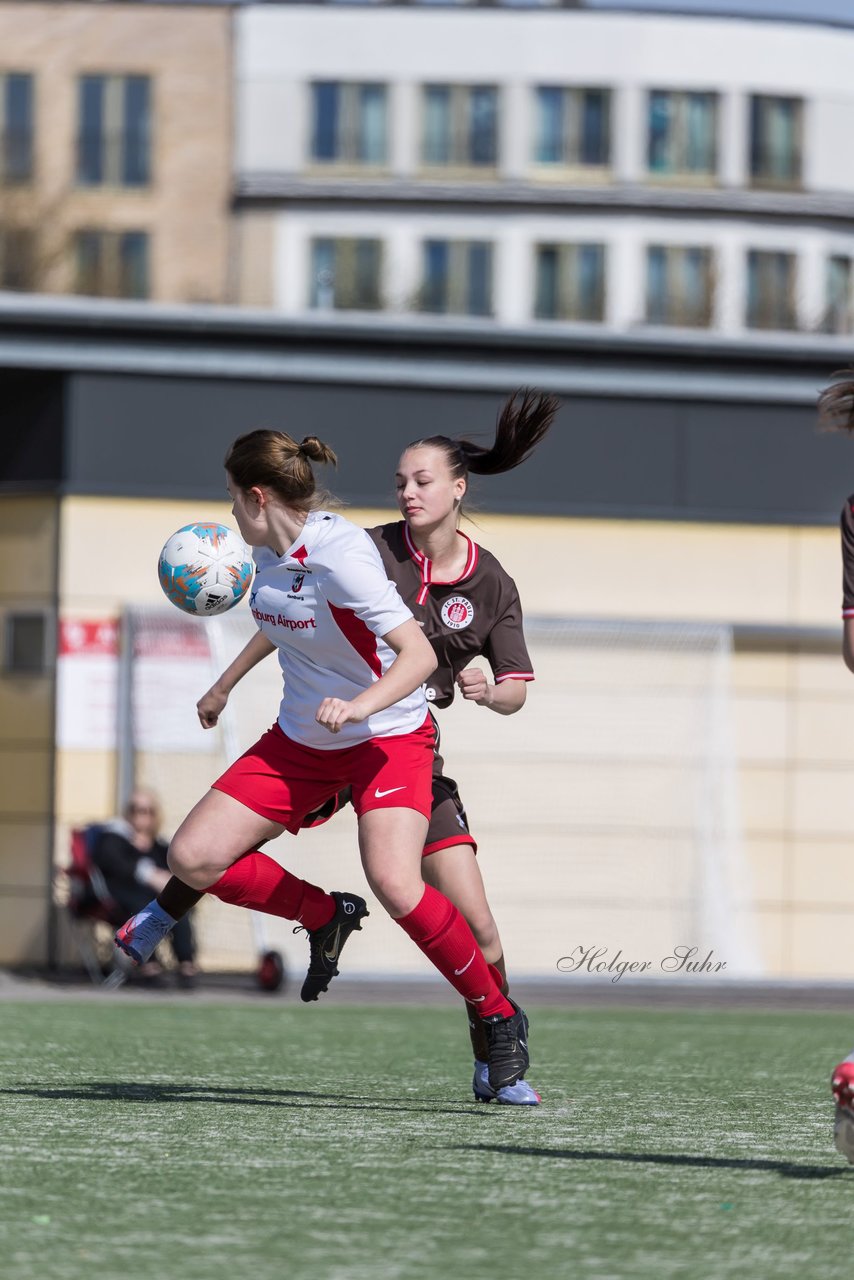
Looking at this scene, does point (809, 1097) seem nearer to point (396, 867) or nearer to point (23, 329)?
point (396, 867)

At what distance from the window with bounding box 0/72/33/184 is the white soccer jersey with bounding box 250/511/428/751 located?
159 ft

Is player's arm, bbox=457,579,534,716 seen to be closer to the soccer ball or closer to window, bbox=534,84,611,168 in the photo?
the soccer ball

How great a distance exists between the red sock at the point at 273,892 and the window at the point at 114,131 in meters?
50.0

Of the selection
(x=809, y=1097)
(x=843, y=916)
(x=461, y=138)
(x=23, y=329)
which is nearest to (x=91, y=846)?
(x=23, y=329)

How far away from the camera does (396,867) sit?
20.4 ft

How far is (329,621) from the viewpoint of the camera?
6.21 metres

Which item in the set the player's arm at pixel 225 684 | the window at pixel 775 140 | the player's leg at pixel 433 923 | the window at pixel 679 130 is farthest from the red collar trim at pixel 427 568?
the window at pixel 775 140

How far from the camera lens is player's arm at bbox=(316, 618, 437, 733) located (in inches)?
228

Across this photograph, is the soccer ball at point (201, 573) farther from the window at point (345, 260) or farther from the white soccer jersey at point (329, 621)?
the window at point (345, 260)

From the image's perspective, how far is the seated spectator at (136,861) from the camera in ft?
49.4

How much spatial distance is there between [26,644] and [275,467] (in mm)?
11251

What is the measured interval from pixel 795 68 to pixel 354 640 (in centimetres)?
5077

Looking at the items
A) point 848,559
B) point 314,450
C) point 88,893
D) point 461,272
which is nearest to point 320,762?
point 314,450

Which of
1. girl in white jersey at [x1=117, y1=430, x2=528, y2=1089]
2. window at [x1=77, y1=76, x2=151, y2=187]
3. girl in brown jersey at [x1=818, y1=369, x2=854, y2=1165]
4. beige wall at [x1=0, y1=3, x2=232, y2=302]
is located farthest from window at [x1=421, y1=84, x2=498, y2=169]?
girl in brown jersey at [x1=818, y1=369, x2=854, y2=1165]
